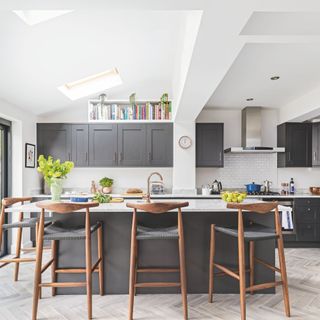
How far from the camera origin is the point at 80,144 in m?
5.10

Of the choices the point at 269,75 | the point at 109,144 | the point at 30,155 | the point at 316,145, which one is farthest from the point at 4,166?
the point at 316,145

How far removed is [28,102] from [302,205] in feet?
16.1

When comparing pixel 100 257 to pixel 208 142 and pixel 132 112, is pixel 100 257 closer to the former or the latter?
pixel 132 112

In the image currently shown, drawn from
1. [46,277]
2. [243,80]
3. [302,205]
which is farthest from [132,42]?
[302,205]

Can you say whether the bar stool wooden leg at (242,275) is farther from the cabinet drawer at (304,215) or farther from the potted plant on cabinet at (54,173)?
the cabinet drawer at (304,215)

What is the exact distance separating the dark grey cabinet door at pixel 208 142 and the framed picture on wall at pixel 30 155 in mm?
2992

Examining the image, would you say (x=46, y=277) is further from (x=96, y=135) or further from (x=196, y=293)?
(x=96, y=135)

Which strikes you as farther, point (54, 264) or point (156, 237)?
point (54, 264)

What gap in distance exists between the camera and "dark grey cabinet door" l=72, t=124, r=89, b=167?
509 centimetres

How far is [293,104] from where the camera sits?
4.98 meters

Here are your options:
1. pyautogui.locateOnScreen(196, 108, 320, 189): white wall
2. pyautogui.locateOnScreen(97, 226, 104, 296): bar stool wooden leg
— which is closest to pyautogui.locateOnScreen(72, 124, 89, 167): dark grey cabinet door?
pyautogui.locateOnScreen(196, 108, 320, 189): white wall

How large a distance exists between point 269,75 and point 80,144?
340cm

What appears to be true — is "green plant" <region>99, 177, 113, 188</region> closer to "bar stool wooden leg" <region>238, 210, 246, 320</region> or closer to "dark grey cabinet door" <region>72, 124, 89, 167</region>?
"dark grey cabinet door" <region>72, 124, 89, 167</region>

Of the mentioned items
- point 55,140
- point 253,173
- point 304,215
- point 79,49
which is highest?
point 79,49
